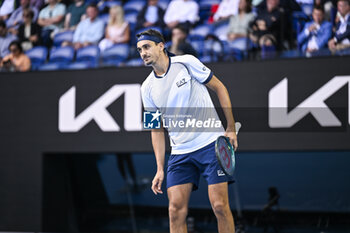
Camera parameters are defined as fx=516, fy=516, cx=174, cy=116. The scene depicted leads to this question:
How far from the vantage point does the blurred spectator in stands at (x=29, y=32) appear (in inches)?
355

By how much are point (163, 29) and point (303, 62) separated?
230 centimetres

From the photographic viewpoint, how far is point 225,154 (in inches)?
179

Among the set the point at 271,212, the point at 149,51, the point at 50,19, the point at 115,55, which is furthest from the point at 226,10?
the point at 149,51

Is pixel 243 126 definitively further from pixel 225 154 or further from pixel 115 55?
pixel 225 154

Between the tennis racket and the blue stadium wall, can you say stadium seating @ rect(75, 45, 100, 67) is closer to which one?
the blue stadium wall

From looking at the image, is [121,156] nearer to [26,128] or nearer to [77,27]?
[26,128]

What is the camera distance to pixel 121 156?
9531 millimetres

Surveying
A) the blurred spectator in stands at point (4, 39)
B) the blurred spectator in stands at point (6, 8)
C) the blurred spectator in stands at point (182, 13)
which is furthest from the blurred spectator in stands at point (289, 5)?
the blurred spectator in stands at point (6, 8)

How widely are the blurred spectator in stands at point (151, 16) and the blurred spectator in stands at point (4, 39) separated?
2.35m

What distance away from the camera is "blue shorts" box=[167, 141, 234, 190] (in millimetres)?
4531

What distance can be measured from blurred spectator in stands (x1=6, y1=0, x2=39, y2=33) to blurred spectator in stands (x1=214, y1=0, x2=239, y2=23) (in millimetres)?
3328

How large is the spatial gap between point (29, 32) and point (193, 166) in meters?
5.57

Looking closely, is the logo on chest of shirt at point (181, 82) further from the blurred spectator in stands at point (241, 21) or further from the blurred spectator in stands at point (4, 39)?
the blurred spectator in stands at point (4, 39)

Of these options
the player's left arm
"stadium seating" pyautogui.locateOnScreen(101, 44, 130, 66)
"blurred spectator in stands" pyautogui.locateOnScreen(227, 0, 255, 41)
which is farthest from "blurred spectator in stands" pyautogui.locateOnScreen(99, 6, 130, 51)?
the player's left arm
